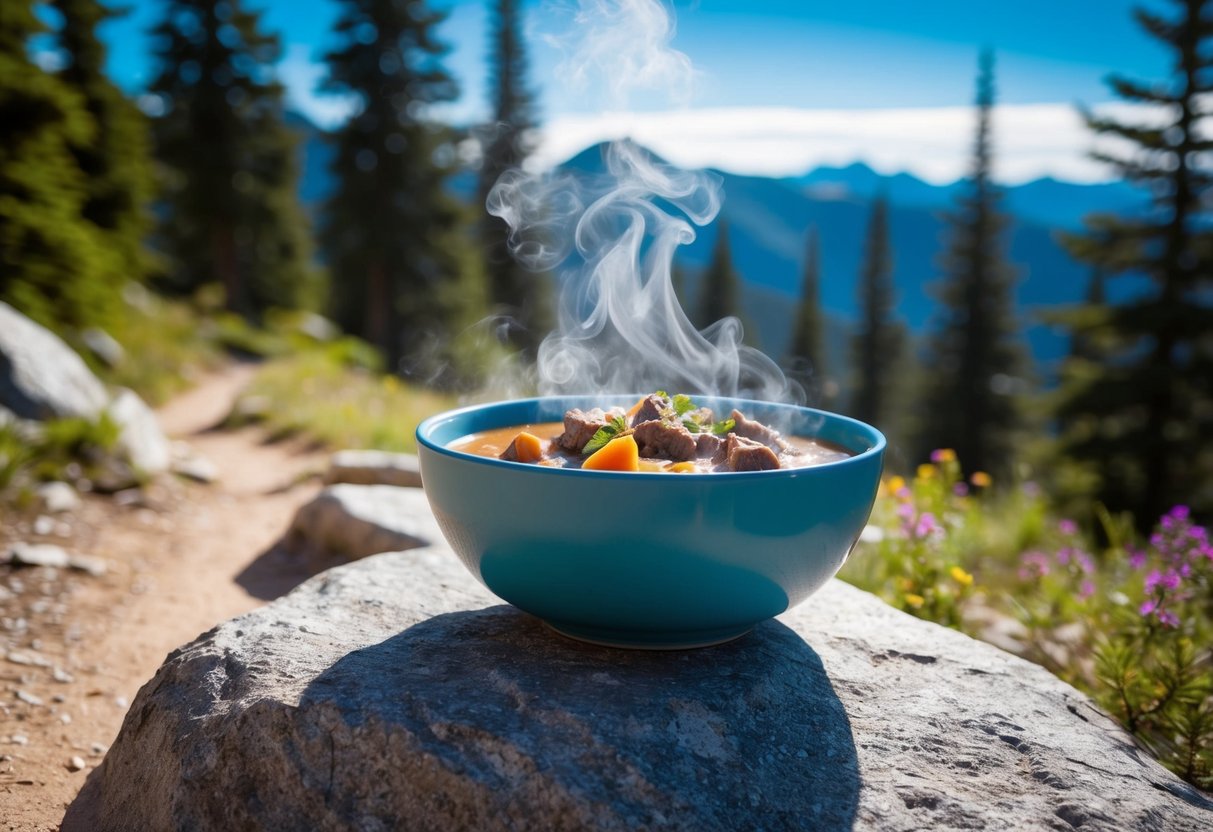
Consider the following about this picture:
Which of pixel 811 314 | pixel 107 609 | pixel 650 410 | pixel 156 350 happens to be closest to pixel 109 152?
pixel 156 350

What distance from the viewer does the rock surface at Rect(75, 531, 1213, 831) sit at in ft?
4.50

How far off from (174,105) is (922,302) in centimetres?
13074

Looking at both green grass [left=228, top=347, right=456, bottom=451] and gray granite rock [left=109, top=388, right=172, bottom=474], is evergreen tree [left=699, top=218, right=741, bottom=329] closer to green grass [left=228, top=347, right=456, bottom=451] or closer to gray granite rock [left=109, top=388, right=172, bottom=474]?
green grass [left=228, top=347, right=456, bottom=451]

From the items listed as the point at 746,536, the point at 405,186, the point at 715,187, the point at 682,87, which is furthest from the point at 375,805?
the point at 405,186

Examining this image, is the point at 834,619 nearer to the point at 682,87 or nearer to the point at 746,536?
the point at 746,536

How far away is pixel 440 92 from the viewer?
18.8 metres

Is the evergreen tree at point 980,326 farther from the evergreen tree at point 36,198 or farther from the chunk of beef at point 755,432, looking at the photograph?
the chunk of beef at point 755,432

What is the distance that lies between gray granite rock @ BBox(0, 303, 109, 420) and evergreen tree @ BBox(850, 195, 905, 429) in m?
29.9

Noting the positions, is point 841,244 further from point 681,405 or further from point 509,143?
point 681,405

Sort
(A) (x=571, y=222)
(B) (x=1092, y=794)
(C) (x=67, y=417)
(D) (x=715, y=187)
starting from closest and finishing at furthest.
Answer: (B) (x=1092, y=794), (D) (x=715, y=187), (A) (x=571, y=222), (C) (x=67, y=417)

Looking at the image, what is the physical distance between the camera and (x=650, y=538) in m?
1.46

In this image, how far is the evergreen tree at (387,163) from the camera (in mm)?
18078

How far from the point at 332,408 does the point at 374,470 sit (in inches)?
111

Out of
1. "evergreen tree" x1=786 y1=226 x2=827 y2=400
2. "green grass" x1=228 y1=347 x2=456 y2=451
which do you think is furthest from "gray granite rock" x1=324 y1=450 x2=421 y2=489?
"evergreen tree" x1=786 y1=226 x2=827 y2=400
